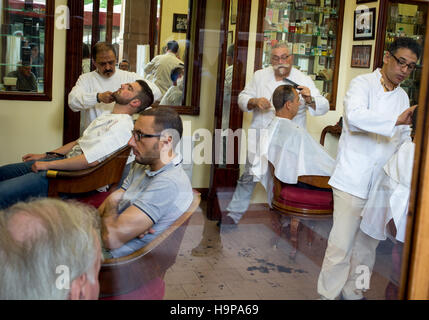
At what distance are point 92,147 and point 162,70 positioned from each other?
1.79 ft

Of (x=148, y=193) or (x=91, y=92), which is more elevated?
(x=91, y=92)

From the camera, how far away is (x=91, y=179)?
1732 millimetres

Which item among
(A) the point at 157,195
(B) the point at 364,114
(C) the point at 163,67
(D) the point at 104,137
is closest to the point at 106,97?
(D) the point at 104,137

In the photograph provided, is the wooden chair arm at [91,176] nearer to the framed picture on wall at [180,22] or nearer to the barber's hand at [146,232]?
the barber's hand at [146,232]

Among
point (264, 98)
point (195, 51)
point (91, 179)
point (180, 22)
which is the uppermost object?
point (180, 22)

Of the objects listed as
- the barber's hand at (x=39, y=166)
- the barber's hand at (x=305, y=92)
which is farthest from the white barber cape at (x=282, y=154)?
the barber's hand at (x=39, y=166)

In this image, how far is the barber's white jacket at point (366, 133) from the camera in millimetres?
1795

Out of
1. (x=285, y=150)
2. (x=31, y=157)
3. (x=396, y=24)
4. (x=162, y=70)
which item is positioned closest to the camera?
(x=31, y=157)

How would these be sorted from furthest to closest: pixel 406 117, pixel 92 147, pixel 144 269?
pixel 92 147, pixel 406 117, pixel 144 269

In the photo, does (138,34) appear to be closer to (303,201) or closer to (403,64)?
(403,64)

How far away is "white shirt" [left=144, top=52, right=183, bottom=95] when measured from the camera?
2086 millimetres

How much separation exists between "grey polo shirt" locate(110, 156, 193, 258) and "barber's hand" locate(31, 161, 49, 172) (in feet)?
0.96

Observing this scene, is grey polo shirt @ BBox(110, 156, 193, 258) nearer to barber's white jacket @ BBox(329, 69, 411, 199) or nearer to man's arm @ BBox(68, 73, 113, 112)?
man's arm @ BBox(68, 73, 113, 112)
